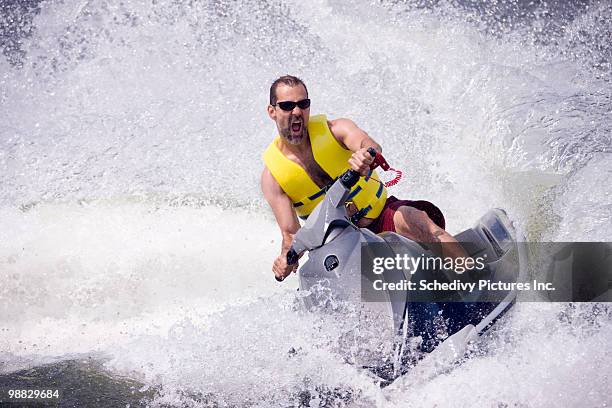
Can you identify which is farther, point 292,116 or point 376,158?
point 292,116

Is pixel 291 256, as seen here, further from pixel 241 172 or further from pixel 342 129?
pixel 241 172

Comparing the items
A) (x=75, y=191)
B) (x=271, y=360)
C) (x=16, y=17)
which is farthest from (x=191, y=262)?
(x=16, y=17)

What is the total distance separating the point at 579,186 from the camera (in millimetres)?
5523

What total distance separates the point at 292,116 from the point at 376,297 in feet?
3.77

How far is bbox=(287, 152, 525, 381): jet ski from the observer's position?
3.70 m

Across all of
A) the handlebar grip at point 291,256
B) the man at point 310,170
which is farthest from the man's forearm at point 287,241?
the handlebar grip at point 291,256

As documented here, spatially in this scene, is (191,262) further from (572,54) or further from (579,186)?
(572,54)

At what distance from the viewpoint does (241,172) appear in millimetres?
7258

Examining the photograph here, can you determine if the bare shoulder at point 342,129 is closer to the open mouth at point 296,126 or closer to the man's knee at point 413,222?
the open mouth at point 296,126

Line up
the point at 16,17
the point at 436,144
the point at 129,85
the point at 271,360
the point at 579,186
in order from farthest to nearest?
the point at 16,17 → the point at 129,85 → the point at 436,144 → the point at 579,186 → the point at 271,360

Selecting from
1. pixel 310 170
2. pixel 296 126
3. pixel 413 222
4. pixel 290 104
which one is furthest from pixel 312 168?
pixel 413 222

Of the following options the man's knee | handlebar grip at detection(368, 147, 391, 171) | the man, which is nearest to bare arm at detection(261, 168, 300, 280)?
the man

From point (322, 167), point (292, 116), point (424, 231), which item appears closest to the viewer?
point (424, 231)

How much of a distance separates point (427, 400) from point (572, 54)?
496 centimetres
